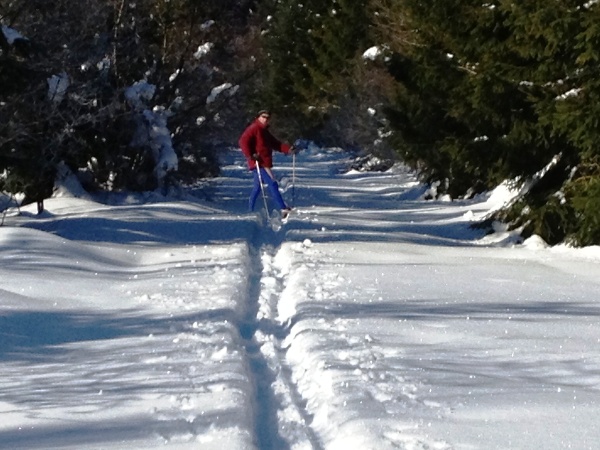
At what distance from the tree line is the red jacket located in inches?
111

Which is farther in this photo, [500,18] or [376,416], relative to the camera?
[500,18]

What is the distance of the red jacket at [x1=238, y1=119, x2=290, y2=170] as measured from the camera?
19.6m

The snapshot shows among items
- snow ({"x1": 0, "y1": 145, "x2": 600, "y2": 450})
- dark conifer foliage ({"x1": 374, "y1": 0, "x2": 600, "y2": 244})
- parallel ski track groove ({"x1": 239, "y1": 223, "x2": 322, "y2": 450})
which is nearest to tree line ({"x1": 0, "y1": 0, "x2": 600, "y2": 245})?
dark conifer foliage ({"x1": 374, "y1": 0, "x2": 600, "y2": 244})

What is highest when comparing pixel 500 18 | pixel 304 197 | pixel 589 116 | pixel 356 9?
pixel 356 9

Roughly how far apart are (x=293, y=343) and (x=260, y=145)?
440 inches

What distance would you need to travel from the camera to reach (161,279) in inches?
501

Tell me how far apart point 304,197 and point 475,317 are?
65.8 ft

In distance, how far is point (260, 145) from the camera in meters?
19.8

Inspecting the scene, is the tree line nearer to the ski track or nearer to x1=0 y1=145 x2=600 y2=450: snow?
x1=0 y1=145 x2=600 y2=450: snow

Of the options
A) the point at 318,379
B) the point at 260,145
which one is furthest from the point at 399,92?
the point at 318,379

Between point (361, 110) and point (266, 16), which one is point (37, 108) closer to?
point (361, 110)

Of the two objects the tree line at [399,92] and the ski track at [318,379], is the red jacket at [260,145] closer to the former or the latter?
the tree line at [399,92]

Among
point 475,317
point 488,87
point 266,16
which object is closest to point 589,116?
point 488,87

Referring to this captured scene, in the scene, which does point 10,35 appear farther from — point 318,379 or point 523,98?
point 318,379
